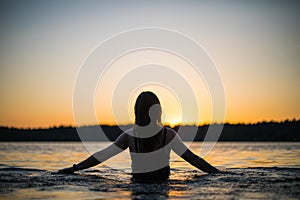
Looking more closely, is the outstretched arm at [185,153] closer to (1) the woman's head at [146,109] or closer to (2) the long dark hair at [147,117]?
(2) the long dark hair at [147,117]

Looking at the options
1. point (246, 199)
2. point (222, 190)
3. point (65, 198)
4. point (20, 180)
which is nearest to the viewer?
point (246, 199)

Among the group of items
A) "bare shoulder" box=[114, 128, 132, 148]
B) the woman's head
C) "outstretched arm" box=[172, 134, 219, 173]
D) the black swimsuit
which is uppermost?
the woman's head

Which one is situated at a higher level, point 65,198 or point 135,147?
point 135,147

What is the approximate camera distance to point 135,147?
23.1 ft

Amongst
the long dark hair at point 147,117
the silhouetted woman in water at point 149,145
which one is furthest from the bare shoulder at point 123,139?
the long dark hair at point 147,117

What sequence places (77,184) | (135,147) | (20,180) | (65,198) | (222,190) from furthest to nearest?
(20,180) < (77,184) < (135,147) < (222,190) < (65,198)

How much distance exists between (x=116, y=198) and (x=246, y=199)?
1.98 meters

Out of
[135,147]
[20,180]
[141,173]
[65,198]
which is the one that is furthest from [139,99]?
[20,180]

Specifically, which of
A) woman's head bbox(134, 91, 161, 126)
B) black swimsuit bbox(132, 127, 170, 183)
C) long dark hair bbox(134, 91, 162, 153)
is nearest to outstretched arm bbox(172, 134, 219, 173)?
long dark hair bbox(134, 91, 162, 153)

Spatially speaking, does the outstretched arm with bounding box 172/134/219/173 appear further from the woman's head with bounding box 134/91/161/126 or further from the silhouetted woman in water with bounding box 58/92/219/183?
the woman's head with bounding box 134/91/161/126

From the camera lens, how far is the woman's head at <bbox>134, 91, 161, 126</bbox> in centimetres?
662

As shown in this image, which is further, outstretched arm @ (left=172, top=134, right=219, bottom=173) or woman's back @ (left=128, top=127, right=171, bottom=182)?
outstretched arm @ (left=172, top=134, right=219, bottom=173)

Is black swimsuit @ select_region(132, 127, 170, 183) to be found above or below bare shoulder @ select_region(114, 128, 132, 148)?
below

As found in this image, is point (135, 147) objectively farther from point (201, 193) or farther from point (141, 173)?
point (201, 193)
